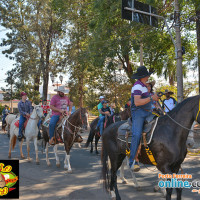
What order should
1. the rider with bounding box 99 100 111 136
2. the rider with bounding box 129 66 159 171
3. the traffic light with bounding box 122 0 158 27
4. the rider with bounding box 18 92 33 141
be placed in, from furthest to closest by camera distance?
1. the rider with bounding box 99 100 111 136
2. the traffic light with bounding box 122 0 158 27
3. the rider with bounding box 18 92 33 141
4. the rider with bounding box 129 66 159 171

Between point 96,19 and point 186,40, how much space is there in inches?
343

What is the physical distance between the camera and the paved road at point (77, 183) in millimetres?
6141

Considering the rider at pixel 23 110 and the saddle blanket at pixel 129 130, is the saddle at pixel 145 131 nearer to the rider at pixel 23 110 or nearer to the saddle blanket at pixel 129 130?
the saddle blanket at pixel 129 130

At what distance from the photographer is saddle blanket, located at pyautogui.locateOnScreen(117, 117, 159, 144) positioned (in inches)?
203

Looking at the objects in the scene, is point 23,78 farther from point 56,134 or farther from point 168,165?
point 168,165

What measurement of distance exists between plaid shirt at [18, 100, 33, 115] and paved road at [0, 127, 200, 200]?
6.55 feet

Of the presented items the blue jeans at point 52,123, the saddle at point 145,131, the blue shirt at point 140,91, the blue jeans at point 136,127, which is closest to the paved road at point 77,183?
the blue jeans at point 136,127

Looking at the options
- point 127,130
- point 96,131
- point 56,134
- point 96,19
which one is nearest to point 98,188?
point 127,130

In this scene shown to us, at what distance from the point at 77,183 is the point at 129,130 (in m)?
2.70

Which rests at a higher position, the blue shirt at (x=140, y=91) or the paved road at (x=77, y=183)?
the blue shirt at (x=140, y=91)

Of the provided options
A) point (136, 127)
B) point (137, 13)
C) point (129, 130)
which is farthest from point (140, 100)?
point (137, 13)

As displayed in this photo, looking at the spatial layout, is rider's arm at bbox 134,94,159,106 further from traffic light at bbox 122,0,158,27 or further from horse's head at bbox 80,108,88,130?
traffic light at bbox 122,0,158,27

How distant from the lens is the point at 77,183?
729cm

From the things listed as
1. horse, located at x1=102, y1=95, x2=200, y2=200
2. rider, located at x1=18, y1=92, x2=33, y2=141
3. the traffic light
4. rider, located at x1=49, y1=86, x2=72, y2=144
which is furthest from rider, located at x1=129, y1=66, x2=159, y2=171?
the traffic light
